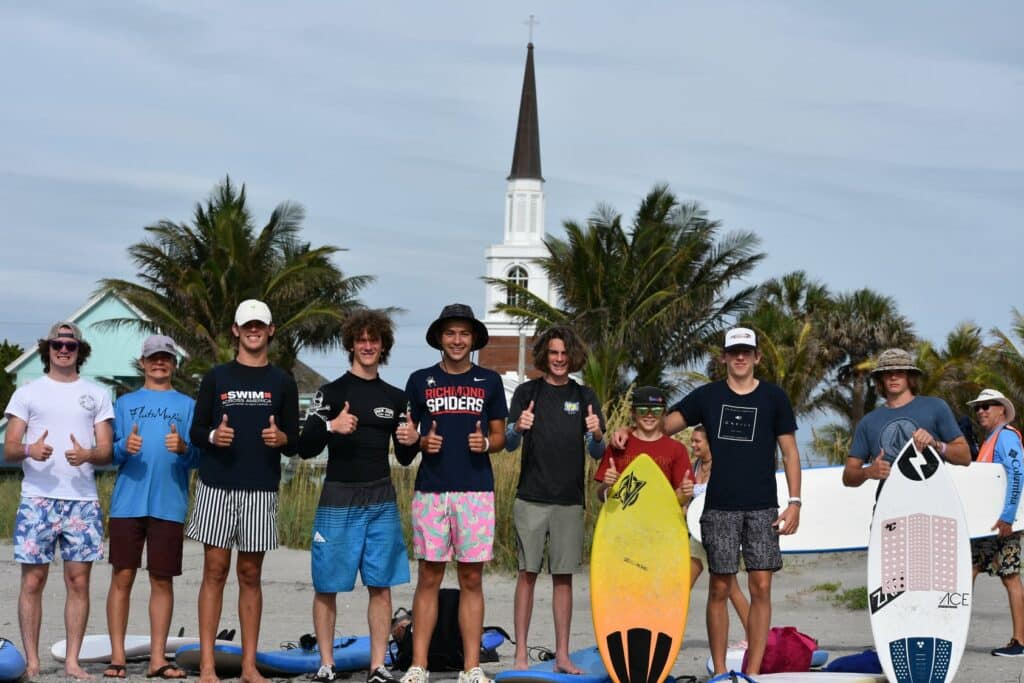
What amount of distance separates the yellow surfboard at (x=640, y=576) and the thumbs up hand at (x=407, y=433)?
1.12 m

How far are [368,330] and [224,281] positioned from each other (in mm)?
23713

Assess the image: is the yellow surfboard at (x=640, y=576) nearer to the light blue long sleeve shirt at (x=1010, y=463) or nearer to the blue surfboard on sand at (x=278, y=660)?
the blue surfboard on sand at (x=278, y=660)

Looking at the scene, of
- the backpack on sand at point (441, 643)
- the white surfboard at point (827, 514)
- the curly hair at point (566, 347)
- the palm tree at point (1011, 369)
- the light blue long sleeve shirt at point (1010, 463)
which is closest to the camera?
the curly hair at point (566, 347)

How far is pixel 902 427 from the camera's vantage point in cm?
700

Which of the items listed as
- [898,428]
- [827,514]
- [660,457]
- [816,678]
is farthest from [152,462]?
[827,514]

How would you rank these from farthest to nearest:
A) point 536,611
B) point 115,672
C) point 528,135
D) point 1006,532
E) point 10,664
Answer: point 528,135 < point 536,611 < point 1006,532 < point 115,672 < point 10,664

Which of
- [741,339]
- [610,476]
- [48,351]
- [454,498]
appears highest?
[741,339]

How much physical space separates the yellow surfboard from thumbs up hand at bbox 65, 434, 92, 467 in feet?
8.67

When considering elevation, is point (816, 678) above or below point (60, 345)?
below

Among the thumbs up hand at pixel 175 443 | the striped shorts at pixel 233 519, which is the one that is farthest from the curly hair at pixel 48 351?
the striped shorts at pixel 233 519

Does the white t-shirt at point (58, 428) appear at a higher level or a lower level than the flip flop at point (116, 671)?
higher

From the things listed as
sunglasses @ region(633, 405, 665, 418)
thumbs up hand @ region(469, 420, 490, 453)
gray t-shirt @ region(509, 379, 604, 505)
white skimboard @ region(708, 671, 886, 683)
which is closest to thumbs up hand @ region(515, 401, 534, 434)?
gray t-shirt @ region(509, 379, 604, 505)

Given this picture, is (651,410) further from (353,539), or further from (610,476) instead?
(353,539)

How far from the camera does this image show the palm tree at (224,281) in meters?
29.6
